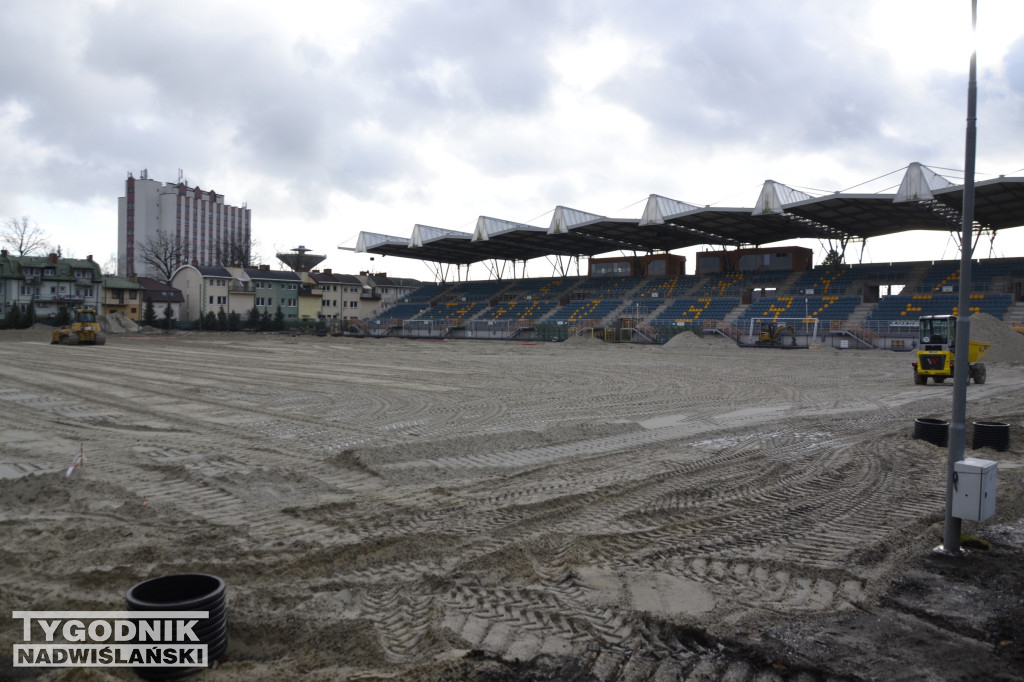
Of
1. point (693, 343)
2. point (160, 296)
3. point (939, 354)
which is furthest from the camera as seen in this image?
point (160, 296)

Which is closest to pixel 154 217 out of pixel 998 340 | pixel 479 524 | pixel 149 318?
pixel 149 318

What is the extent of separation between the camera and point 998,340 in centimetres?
3181

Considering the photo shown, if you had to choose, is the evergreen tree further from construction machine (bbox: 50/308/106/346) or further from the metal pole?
the metal pole

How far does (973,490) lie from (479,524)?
14.3ft

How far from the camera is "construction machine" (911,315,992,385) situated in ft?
65.9

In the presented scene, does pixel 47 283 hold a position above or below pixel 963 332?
above

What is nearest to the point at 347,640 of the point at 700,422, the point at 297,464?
the point at 297,464

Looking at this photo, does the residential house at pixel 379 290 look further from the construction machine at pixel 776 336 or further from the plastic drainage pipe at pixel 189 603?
the plastic drainage pipe at pixel 189 603

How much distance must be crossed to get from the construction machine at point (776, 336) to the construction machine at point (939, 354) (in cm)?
2232

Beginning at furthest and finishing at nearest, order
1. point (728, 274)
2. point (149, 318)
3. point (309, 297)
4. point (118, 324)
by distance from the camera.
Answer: point (309, 297)
point (149, 318)
point (118, 324)
point (728, 274)

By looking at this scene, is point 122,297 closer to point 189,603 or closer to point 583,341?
point 583,341

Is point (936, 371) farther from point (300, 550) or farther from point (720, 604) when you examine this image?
point (300, 550)

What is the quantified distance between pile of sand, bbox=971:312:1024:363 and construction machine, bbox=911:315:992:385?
10897 mm

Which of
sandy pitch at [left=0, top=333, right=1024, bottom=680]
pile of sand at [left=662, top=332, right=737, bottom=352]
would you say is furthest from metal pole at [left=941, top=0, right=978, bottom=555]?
pile of sand at [left=662, top=332, right=737, bottom=352]
